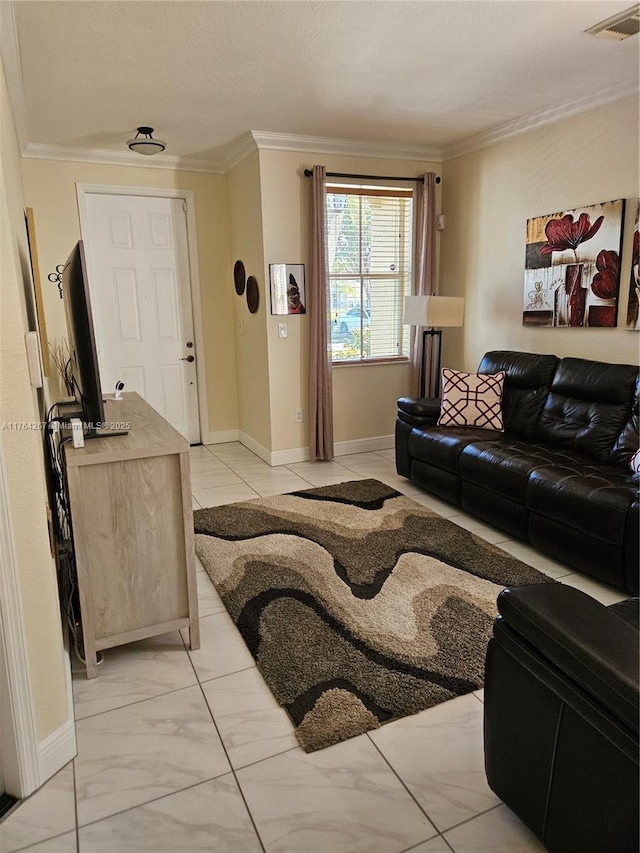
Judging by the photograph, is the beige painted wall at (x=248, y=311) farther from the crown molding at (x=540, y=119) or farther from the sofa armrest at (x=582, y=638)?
the sofa armrest at (x=582, y=638)

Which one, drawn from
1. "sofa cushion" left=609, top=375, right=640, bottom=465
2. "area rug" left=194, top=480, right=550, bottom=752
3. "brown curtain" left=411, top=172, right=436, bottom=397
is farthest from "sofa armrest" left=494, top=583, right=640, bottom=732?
"brown curtain" left=411, top=172, right=436, bottom=397

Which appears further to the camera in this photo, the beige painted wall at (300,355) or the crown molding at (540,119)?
the beige painted wall at (300,355)

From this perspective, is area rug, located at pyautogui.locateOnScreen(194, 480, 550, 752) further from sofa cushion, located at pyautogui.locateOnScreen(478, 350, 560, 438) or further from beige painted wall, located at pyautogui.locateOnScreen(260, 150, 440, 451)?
beige painted wall, located at pyautogui.locateOnScreen(260, 150, 440, 451)

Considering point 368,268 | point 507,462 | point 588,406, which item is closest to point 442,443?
point 507,462

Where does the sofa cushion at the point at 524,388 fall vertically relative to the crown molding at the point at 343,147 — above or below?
below

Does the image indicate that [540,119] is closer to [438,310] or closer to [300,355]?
[438,310]

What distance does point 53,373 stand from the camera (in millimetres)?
4609

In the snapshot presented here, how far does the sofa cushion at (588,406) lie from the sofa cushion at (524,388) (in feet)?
0.23

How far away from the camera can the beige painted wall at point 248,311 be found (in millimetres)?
4500

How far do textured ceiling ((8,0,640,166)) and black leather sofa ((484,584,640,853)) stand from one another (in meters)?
2.45

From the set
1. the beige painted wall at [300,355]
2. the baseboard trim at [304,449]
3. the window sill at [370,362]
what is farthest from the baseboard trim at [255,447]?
the window sill at [370,362]

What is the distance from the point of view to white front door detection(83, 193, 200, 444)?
4.79 metres

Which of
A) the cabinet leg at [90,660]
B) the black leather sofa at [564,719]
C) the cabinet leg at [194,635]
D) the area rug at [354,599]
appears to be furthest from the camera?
the cabinet leg at [194,635]

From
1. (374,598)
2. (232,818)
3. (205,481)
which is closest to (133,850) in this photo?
(232,818)
